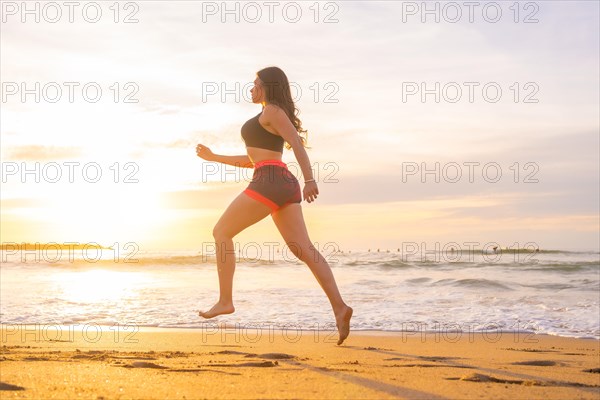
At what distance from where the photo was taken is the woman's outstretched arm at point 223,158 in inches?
210

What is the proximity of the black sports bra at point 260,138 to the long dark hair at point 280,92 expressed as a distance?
88 mm

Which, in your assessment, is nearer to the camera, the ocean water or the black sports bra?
the black sports bra

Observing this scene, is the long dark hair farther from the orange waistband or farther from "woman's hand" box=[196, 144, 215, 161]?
"woman's hand" box=[196, 144, 215, 161]

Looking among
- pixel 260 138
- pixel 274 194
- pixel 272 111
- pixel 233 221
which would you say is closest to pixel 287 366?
pixel 233 221

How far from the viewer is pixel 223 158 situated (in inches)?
214

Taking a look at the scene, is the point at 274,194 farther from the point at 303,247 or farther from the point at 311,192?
the point at 303,247

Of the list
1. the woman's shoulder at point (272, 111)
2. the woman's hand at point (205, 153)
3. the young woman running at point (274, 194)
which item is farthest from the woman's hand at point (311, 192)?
the woman's hand at point (205, 153)

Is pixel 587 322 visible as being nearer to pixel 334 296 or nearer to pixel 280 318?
pixel 280 318

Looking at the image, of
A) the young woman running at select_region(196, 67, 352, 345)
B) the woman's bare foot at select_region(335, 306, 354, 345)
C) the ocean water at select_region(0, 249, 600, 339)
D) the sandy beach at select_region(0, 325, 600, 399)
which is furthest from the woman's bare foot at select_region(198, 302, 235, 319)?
the ocean water at select_region(0, 249, 600, 339)

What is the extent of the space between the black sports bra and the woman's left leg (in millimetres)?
421

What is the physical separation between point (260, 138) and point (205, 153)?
724 millimetres

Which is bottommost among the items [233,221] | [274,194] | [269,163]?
[233,221]

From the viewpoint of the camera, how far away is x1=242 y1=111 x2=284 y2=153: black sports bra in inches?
193

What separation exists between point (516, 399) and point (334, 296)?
5.58ft
